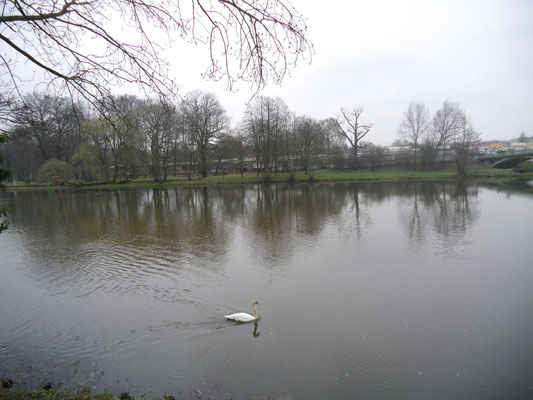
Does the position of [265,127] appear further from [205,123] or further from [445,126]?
[445,126]

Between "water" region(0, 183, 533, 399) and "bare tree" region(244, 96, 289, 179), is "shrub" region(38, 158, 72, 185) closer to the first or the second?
"bare tree" region(244, 96, 289, 179)

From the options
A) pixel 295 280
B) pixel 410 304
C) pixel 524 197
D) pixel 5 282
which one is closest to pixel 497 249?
pixel 410 304

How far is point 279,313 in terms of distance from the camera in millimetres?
7125

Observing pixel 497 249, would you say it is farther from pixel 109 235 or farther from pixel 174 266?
pixel 109 235

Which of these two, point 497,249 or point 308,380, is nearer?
point 308,380

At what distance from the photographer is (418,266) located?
990 cm

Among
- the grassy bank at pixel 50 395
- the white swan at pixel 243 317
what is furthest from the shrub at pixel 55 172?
the grassy bank at pixel 50 395

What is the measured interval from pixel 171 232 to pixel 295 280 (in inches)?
340

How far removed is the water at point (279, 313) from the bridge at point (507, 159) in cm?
4864

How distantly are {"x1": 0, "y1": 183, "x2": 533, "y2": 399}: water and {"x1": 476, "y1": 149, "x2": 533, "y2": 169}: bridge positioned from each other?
48.6 m

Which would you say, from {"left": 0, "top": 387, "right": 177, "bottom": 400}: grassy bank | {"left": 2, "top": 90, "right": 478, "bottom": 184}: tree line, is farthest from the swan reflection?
{"left": 2, "top": 90, "right": 478, "bottom": 184}: tree line

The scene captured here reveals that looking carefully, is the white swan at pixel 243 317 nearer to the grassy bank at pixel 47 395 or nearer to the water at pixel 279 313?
the water at pixel 279 313

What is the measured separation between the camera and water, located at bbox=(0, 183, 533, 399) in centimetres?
505

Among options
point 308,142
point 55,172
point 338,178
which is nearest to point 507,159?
point 338,178
